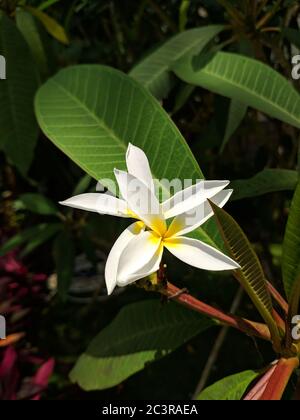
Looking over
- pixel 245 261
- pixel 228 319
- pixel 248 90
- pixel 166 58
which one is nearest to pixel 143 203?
pixel 245 261

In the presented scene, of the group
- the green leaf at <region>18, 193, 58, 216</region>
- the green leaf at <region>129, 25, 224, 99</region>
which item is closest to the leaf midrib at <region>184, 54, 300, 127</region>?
the green leaf at <region>129, 25, 224, 99</region>

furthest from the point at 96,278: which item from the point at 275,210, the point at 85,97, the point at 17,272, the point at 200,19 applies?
the point at 85,97

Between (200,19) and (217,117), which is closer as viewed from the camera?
(217,117)

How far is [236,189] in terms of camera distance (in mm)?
732

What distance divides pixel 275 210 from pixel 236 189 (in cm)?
76

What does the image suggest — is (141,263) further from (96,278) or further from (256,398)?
(96,278)

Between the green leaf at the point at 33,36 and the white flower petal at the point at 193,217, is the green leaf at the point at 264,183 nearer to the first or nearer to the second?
the white flower petal at the point at 193,217

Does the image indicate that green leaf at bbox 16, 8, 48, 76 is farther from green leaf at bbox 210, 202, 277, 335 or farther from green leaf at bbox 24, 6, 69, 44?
green leaf at bbox 210, 202, 277, 335

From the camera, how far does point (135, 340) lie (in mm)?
899

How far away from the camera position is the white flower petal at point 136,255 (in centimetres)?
45

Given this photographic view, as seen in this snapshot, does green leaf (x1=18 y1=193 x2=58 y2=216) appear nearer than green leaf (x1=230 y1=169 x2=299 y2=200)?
No

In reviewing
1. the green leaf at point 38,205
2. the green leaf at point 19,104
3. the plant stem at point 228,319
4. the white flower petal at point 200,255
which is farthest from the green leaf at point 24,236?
the white flower petal at point 200,255

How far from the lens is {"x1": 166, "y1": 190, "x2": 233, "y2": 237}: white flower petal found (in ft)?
1.66

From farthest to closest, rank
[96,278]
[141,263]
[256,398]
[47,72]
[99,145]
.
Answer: [96,278] < [47,72] < [99,145] < [256,398] < [141,263]
